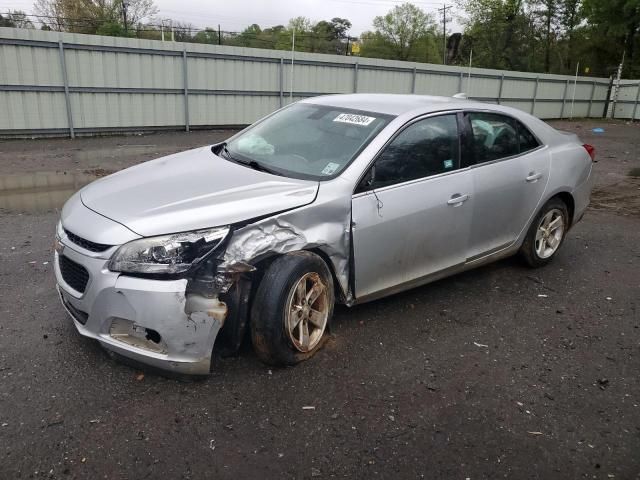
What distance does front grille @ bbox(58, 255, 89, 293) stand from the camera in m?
3.06

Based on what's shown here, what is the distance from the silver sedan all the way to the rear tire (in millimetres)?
77

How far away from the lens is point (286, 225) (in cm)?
328

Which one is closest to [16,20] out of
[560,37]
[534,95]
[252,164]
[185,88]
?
[185,88]

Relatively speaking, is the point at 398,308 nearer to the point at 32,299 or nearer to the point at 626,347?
the point at 626,347

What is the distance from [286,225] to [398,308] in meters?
1.48

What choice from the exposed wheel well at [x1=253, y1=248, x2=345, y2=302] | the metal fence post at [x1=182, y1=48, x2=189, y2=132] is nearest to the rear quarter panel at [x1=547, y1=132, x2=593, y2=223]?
the exposed wheel well at [x1=253, y1=248, x2=345, y2=302]

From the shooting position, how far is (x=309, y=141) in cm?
407

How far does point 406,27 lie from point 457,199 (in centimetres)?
6620

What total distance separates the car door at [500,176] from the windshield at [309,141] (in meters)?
0.91

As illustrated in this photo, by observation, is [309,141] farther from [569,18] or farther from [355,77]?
[569,18]

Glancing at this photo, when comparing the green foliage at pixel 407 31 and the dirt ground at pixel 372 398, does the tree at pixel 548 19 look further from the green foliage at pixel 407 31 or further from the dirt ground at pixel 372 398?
the dirt ground at pixel 372 398

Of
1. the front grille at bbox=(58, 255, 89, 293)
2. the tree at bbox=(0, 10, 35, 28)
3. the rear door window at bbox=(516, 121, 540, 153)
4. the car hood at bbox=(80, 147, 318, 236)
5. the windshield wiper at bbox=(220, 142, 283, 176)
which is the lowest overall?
the front grille at bbox=(58, 255, 89, 293)

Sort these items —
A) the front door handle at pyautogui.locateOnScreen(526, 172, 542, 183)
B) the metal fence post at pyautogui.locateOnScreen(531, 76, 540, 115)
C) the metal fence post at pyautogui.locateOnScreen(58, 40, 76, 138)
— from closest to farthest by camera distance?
the front door handle at pyautogui.locateOnScreen(526, 172, 542, 183) → the metal fence post at pyautogui.locateOnScreen(58, 40, 76, 138) → the metal fence post at pyautogui.locateOnScreen(531, 76, 540, 115)

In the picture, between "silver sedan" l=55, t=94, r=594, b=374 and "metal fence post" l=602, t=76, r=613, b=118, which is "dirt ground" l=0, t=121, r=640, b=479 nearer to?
"silver sedan" l=55, t=94, r=594, b=374
